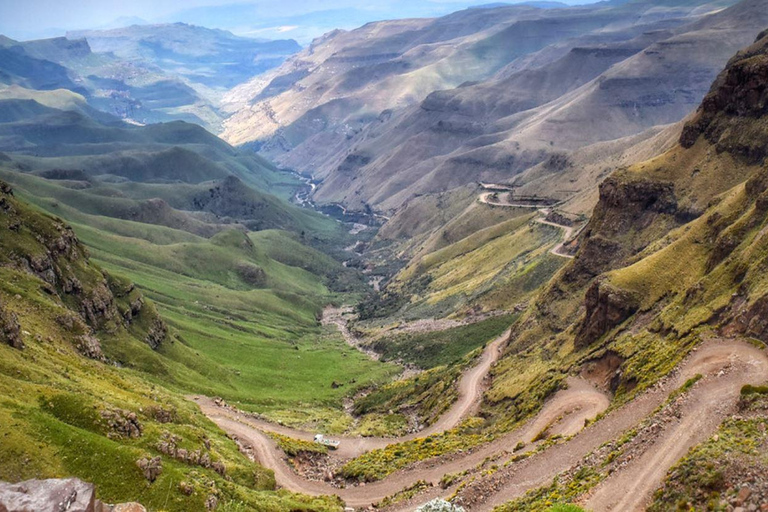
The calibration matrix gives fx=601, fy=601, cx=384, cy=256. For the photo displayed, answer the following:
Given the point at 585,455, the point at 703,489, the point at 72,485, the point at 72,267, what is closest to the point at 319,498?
the point at 585,455

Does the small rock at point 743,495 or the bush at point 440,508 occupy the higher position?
the bush at point 440,508

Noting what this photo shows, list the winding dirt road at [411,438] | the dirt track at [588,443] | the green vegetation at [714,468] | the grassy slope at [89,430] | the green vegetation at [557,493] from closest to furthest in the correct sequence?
the green vegetation at [714,468] → the dirt track at [588,443] → the green vegetation at [557,493] → the grassy slope at [89,430] → the winding dirt road at [411,438]

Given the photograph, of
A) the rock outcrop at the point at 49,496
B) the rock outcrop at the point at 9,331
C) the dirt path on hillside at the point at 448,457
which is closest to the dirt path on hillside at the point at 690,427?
the dirt path on hillside at the point at 448,457

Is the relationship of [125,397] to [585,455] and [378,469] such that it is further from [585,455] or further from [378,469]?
[585,455]

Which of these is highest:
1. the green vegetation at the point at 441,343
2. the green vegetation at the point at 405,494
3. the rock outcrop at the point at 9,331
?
the green vegetation at the point at 441,343

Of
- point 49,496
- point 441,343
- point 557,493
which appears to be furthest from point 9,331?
point 441,343

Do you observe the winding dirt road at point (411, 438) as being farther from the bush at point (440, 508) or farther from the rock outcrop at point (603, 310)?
the bush at point (440, 508)
